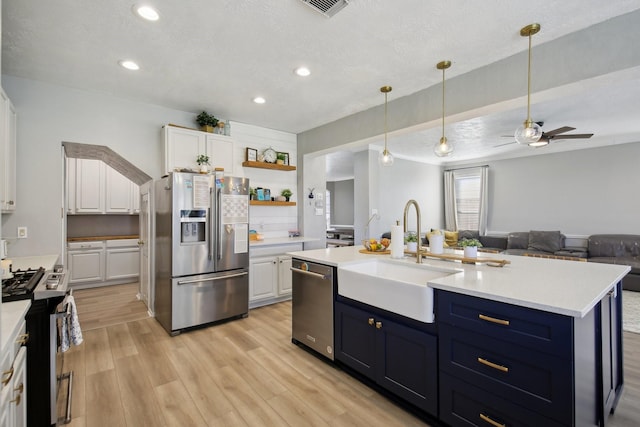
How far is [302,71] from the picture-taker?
2.99 meters

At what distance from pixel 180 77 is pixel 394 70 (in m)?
2.08

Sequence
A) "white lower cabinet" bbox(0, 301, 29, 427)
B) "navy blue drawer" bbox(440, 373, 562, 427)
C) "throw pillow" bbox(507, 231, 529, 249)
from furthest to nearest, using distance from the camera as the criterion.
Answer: "throw pillow" bbox(507, 231, 529, 249)
"navy blue drawer" bbox(440, 373, 562, 427)
"white lower cabinet" bbox(0, 301, 29, 427)

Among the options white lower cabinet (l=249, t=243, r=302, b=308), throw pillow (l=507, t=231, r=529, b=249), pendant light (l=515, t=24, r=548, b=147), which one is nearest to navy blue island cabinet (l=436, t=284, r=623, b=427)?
pendant light (l=515, t=24, r=548, b=147)

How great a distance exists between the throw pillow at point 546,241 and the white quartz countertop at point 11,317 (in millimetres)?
7481

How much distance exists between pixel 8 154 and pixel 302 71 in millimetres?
2765

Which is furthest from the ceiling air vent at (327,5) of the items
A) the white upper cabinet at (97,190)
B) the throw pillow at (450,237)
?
the white upper cabinet at (97,190)

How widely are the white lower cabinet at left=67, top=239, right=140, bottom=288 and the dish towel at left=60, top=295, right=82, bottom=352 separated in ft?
12.3

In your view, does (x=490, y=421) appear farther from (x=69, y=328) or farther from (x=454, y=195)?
(x=454, y=195)

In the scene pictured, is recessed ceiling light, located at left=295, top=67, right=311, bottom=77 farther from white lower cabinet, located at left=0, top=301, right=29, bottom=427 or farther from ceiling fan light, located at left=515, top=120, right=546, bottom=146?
white lower cabinet, located at left=0, top=301, right=29, bottom=427

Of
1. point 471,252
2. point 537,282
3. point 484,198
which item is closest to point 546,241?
point 484,198

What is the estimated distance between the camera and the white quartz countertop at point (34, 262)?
8.70ft

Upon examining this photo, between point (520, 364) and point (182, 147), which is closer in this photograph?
point (520, 364)

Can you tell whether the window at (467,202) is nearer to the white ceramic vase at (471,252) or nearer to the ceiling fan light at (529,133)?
the ceiling fan light at (529,133)

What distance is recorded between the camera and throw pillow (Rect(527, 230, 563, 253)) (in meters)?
6.12
